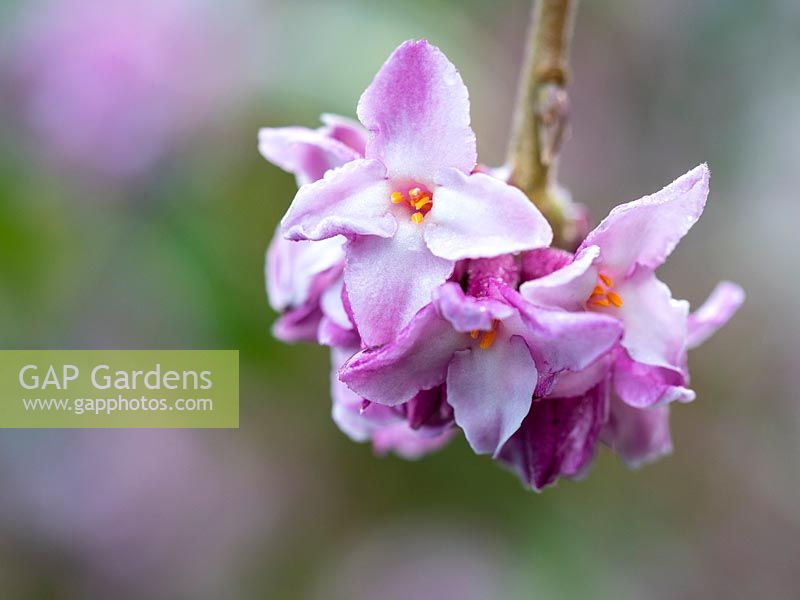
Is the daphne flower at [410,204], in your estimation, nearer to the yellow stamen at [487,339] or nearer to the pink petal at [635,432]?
the yellow stamen at [487,339]

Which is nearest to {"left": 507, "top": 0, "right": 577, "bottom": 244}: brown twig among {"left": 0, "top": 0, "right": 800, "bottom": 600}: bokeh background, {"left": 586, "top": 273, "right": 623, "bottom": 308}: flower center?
{"left": 586, "top": 273, "right": 623, "bottom": 308}: flower center

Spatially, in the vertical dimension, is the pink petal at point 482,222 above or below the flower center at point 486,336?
above

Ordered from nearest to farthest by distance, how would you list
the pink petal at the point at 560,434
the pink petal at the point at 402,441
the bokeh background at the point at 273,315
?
the pink petal at the point at 560,434
the pink petal at the point at 402,441
the bokeh background at the point at 273,315

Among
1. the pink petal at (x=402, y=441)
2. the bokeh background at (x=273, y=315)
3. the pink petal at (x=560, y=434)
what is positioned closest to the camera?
the pink petal at (x=560, y=434)

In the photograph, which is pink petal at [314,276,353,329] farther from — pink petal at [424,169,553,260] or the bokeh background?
the bokeh background

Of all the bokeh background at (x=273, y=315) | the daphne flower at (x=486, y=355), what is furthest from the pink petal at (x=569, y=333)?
the bokeh background at (x=273, y=315)

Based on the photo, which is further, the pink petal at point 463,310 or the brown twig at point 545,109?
the brown twig at point 545,109
